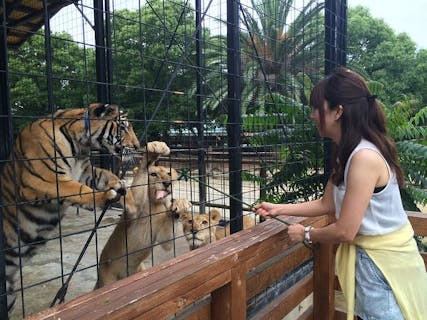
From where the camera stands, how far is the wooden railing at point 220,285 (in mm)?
1271

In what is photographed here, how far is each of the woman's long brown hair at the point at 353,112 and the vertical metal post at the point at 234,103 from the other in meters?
1.15

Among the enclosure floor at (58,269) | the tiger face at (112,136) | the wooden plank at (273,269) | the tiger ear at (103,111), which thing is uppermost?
the tiger ear at (103,111)

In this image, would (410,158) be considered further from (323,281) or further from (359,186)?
(359,186)

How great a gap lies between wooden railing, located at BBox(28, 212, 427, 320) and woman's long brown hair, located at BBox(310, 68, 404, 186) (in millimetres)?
616

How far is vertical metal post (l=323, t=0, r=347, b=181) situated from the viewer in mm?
4023

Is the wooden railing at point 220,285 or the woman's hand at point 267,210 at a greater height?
the woman's hand at point 267,210

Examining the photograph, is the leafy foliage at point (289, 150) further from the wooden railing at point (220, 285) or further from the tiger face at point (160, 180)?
the wooden railing at point (220, 285)

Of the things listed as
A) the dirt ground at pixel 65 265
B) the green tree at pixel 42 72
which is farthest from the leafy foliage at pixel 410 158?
the green tree at pixel 42 72

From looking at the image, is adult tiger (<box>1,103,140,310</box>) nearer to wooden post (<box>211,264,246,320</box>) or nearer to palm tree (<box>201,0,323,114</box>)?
palm tree (<box>201,0,323,114</box>)

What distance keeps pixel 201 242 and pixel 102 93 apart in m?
2.47

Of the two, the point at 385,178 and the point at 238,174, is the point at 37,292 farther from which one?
the point at 385,178

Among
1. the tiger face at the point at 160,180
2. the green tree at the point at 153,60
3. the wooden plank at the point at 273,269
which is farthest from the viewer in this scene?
the green tree at the point at 153,60

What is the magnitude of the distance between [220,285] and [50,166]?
178cm

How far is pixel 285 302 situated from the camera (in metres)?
2.34
